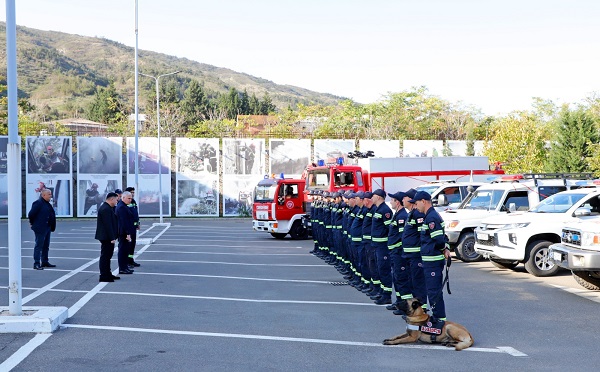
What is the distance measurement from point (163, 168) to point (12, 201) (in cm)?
4001

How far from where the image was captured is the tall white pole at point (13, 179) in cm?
981

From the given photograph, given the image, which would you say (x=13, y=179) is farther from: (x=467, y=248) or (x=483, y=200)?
(x=483, y=200)

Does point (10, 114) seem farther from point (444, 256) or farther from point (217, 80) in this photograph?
point (217, 80)

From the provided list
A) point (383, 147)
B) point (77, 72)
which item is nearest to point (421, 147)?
point (383, 147)

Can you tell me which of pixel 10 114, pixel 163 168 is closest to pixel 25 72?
pixel 163 168

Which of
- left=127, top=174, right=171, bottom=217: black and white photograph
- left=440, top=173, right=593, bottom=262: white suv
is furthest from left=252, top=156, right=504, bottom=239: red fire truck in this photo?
left=127, top=174, right=171, bottom=217: black and white photograph

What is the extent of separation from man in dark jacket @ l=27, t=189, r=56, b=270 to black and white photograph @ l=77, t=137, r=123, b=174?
102 feet

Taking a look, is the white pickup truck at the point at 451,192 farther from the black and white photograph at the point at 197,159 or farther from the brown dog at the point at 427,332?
the black and white photograph at the point at 197,159

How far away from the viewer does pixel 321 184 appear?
1035 inches

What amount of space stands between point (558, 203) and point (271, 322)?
876 cm

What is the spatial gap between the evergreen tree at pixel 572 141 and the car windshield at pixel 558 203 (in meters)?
27.6

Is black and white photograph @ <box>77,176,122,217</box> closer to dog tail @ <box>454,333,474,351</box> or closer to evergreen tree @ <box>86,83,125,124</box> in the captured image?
dog tail @ <box>454,333,474,351</box>

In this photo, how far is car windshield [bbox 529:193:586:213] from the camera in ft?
53.2

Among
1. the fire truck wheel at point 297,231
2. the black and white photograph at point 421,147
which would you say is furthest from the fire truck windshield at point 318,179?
the black and white photograph at point 421,147
